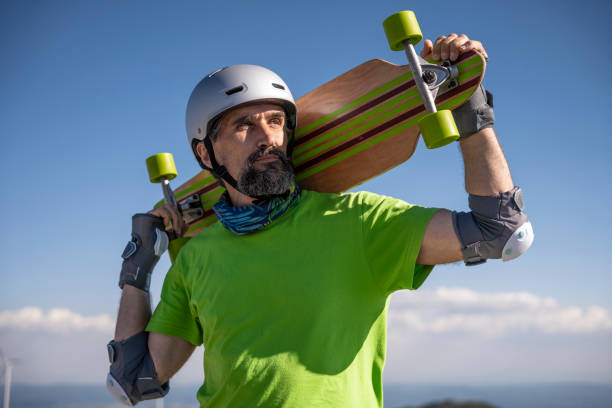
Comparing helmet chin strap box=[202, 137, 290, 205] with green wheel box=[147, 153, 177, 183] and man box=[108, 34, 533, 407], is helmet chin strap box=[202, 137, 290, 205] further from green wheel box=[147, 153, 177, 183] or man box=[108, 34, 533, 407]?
green wheel box=[147, 153, 177, 183]

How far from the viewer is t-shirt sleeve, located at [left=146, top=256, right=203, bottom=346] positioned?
3.49 metres

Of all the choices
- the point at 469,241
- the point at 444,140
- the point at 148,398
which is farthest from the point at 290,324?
the point at 148,398

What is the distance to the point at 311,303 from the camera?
283 centimetres

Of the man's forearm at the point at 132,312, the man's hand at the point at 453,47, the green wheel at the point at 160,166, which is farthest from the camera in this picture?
the green wheel at the point at 160,166

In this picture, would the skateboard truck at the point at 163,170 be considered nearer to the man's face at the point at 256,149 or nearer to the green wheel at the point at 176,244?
the green wheel at the point at 176,244

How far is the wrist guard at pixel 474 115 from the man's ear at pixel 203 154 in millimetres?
1774

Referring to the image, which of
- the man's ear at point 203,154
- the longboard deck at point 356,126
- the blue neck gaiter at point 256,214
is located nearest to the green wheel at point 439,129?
the longboard deck at point 356,126

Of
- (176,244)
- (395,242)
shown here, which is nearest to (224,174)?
(176,244)

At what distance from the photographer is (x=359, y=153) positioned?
11.6ft

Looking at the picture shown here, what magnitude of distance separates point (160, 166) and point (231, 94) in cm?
124

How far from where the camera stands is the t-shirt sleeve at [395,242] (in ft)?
8.96

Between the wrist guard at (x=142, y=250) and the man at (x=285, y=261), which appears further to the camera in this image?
the wrist guard at (x=142, y=250)

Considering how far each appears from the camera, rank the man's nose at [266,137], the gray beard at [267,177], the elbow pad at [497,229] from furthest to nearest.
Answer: the man's nose at [266,137]
the gray beard at [267,177]
the elbow pad at [497,229]

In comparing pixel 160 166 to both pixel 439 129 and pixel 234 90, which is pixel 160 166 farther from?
pixel 439 129
